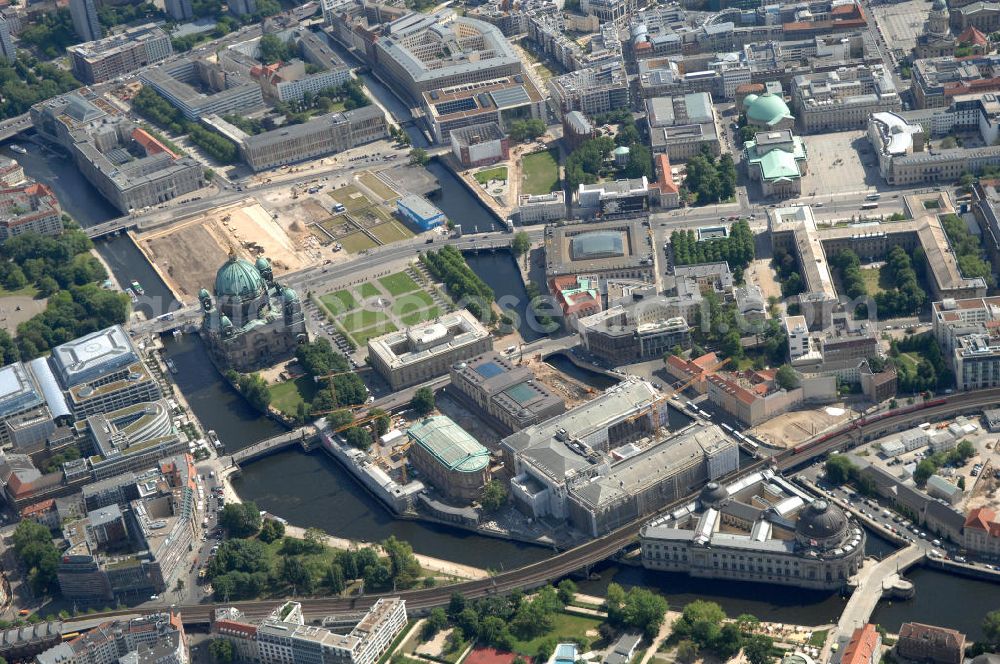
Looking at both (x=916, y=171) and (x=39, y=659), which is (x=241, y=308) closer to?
(x=39, y=659)

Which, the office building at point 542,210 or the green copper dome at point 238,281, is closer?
the green copper dome at point 238,281

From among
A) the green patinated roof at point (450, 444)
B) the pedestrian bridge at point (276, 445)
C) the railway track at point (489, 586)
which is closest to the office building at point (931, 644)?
the railway track at point (489, 586)

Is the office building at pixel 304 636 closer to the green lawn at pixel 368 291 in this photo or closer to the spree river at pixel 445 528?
the spree river at pixel 445 528

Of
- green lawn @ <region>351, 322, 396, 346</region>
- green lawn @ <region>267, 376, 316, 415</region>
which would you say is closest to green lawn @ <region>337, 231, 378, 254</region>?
green lawn @ <region>351, 322, 396, 346</region>

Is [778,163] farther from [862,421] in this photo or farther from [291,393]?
[291,393]

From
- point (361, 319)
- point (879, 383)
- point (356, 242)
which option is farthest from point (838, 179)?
point (361, 319)

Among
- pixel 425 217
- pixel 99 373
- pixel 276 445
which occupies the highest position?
pixel 425 217
